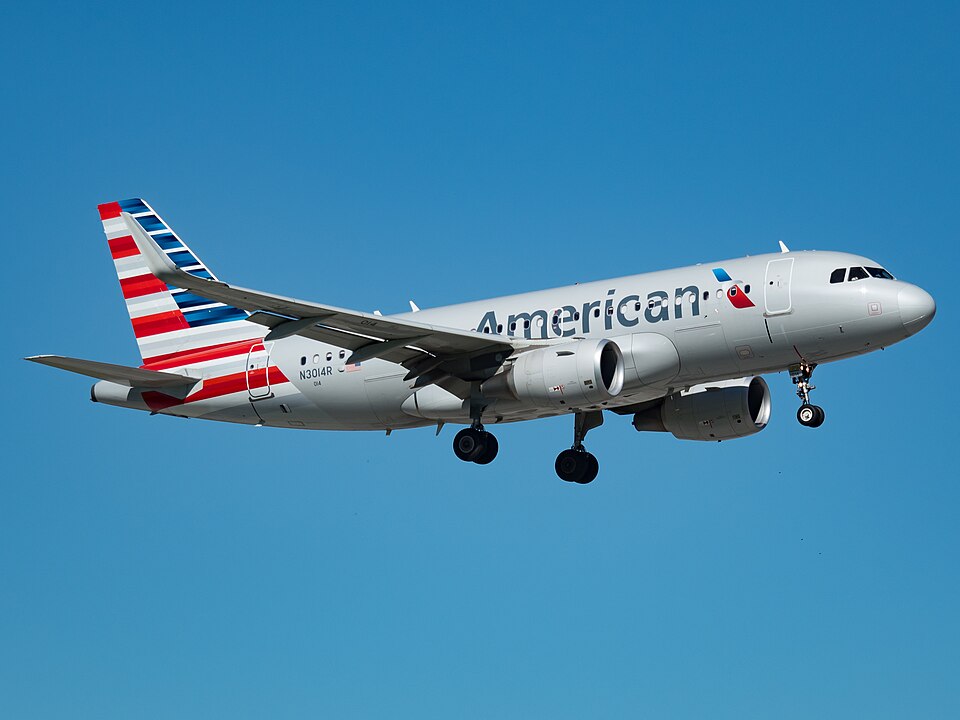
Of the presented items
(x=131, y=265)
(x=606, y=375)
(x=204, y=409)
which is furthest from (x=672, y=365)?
(x=131, y=265)

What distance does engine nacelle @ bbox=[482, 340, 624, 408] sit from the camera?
34438mm

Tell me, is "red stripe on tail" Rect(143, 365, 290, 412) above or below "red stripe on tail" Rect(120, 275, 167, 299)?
below

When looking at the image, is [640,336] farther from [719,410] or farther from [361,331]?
[361,331]

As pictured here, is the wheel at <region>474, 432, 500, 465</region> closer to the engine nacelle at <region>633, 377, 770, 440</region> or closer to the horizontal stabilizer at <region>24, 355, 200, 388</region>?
the engine nacelle at <region>633, 377, 770, 440</region>

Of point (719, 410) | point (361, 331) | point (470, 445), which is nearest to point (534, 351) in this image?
point (470, 445)

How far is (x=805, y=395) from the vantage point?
34.9m

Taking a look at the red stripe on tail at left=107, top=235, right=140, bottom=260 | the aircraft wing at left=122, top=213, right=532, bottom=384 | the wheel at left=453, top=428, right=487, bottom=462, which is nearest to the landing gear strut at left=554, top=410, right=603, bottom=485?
the wheel at left=453, top=428, right=487, bottom=462

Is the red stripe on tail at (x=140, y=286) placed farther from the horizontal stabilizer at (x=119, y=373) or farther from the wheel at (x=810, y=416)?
the wheel at (x=810, y=416)

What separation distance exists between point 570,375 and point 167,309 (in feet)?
50.4

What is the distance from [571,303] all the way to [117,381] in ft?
46.1

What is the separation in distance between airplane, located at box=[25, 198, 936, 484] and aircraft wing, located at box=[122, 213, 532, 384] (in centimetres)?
6

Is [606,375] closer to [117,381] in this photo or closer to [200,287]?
[200,287]

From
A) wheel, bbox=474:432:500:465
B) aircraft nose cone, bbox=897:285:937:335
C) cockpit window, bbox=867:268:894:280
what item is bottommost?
wheel, bbox=474:432:500:465

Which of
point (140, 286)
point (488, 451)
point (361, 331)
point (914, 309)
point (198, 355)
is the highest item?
point (140, 286)
